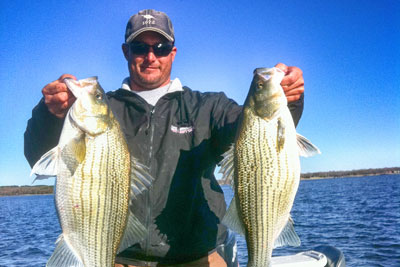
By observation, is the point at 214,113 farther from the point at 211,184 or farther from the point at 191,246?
the point at 191,246

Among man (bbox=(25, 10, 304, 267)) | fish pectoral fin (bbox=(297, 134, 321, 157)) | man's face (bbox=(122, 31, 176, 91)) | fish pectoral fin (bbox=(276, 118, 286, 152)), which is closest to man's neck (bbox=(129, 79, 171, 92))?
man's face (bbox=(122, 31, 176, 91))

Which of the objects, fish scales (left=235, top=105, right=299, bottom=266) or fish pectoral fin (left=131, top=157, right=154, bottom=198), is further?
fish pectoral fin (left=131, top=157, right=154, bottom=198)

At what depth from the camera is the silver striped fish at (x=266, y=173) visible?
371cm

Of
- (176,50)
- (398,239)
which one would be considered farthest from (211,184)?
(398,239)

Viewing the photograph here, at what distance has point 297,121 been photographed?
4.34 m

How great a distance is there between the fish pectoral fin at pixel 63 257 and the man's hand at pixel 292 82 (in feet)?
9.68

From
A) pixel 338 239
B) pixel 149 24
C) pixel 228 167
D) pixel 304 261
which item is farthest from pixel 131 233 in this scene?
pixel 338 239

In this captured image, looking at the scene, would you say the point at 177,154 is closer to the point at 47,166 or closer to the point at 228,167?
the point at 228,167

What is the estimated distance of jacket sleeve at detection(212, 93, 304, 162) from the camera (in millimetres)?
4477

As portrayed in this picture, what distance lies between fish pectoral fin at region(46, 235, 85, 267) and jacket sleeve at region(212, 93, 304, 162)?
2.20 m

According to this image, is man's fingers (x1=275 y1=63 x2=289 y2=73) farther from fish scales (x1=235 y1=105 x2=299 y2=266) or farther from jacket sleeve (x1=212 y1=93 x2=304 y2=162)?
fish scales (x1=235 y1=105 x2=299 y2=266)

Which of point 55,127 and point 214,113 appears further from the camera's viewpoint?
point 214,113

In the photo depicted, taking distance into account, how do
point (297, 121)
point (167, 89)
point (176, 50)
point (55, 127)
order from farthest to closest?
point (176, 50), point (167, 89), point (297, 121), point (55, 127)

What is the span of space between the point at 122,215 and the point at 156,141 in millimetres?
1192
